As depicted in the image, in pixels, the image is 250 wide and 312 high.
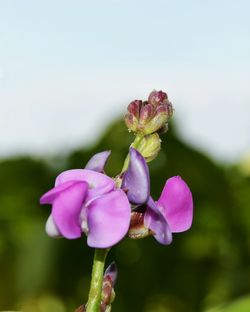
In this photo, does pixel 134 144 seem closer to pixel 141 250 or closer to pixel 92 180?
pixel 92 180

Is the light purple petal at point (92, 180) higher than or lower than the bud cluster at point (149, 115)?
lower

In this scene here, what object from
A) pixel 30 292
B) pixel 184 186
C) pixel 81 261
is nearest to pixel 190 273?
pixel 81 261

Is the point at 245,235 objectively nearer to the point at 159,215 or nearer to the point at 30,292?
the point at 30,292

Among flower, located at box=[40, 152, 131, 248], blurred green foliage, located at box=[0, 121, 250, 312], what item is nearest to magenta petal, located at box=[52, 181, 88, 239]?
flower, located at box=[40, 152, 131, 248]

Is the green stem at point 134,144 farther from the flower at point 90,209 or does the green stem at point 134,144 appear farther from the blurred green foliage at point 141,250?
the blurred green foliage at point 141,250

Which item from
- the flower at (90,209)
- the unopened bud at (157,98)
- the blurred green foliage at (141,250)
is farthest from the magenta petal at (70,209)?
the blurred green foliage at (141,250)

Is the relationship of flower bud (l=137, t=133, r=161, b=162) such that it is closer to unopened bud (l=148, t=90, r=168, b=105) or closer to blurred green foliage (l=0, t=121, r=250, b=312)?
unopened bud (l=148, t=90, r=168, b=105)

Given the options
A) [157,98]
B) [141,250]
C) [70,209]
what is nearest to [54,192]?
[70,209]
